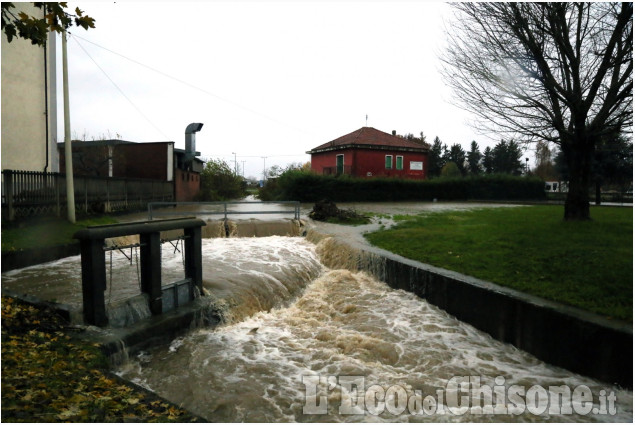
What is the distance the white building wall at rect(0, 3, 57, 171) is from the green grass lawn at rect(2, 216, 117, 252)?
309 centimetres

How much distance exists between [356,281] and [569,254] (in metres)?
4.45

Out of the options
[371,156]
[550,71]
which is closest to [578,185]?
[550,71]

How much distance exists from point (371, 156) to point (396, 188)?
4.41m

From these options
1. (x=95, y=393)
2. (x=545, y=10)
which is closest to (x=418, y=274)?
(x=95, y=393)

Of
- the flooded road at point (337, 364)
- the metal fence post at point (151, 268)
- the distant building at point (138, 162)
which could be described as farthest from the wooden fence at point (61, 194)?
the metal fence post at point (151, 268)

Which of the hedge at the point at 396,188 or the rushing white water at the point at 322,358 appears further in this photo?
the hedge at the point at 396,188

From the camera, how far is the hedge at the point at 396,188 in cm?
2883

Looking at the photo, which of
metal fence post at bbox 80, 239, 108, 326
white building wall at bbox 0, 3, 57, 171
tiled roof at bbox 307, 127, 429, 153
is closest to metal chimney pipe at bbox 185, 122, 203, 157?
tiled roof at bbox 307, 127, 429, 153

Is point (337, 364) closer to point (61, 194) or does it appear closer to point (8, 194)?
point (8, 194)

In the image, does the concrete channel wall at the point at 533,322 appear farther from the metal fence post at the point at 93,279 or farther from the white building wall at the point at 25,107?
the white building wall at the point at 25,107

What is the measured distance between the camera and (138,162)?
27.9 meters

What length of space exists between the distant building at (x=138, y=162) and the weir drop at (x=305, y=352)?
1896 centimetres

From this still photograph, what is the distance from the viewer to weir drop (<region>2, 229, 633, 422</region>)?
4.43 m

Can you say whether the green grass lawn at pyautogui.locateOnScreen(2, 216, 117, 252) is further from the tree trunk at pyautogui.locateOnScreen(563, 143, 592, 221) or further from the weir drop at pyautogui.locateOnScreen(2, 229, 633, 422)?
the tree trunk at pyautogui.locateOnScreen(563, 143, 592, 221)
